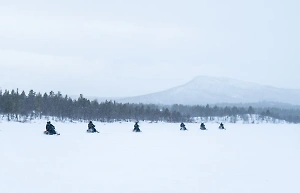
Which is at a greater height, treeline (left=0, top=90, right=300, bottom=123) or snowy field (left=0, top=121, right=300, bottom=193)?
treeline (left=0, top=90, right=300, bottom=123)

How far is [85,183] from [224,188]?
4612mm

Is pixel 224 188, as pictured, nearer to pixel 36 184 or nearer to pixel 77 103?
pixel 36 184

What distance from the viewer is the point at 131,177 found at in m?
13.5

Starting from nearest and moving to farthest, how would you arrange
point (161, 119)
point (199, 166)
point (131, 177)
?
point (131, 177) < point (199, 166) < point (161, 119)

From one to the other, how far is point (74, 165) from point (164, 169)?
13.2 feet

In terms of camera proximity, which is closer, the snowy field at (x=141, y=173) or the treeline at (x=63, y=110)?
the snowy field at (x=141, y=173)

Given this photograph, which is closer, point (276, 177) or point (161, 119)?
point (276, 177)

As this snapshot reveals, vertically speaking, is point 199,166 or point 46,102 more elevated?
point 46,102

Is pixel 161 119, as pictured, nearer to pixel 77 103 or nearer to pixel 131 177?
pixel 77 103

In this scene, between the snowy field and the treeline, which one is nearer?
the snowy field

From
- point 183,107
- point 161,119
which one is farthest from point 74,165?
point 183,107

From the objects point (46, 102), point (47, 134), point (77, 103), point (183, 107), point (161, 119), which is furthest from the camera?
point (183, 107)

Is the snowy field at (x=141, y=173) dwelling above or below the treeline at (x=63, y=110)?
below

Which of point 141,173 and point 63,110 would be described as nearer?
point 141,173
